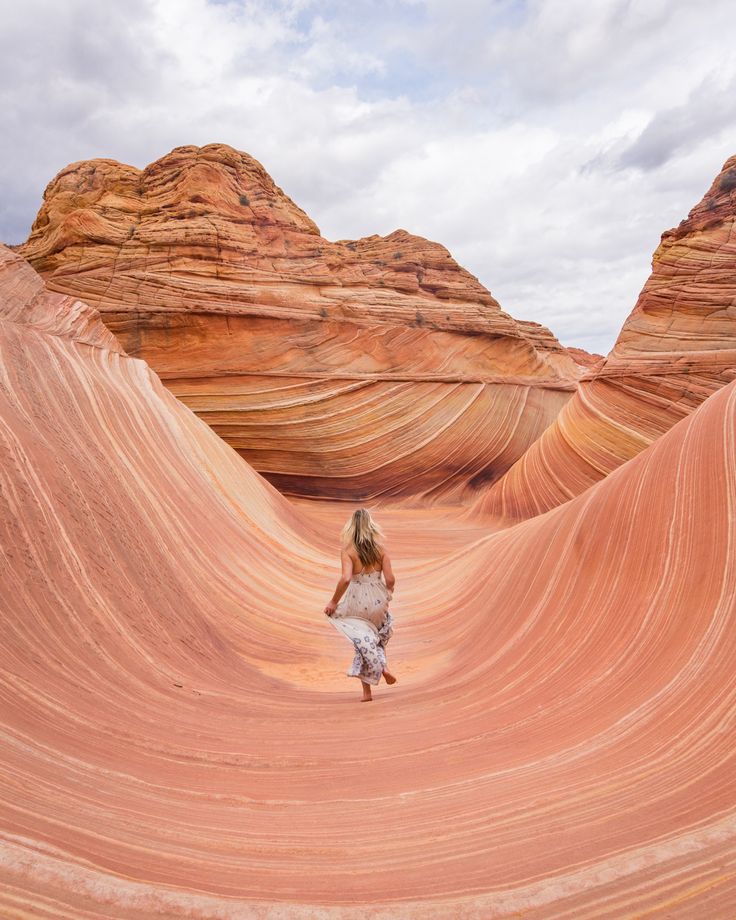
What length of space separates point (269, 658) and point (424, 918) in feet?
9.48

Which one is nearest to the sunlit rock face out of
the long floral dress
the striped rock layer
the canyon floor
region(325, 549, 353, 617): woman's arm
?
the canyon floor

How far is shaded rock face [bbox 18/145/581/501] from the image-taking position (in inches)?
480

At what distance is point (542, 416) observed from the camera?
50.4 feet

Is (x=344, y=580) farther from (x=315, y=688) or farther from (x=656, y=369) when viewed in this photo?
(x=656, y=369)

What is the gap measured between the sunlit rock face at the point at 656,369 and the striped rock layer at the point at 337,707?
5811mm

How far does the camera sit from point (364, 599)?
11.1 ft

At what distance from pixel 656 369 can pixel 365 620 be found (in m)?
8.65

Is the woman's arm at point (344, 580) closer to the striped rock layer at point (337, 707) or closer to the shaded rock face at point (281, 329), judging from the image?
the striped rock layer at point (337, 707)

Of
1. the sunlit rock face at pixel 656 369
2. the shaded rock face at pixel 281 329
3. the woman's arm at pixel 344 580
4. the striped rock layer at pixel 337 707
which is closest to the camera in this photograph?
the striped rock layer at pixel 337 707

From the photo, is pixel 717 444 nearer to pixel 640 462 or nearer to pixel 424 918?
pixel 640 462

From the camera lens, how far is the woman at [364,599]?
3316 millimetres

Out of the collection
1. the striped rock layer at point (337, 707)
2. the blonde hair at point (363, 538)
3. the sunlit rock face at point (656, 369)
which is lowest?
the striped rock layer at point (337, 707)

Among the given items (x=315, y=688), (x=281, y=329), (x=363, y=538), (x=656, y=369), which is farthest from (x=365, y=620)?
(x=281, y=329)

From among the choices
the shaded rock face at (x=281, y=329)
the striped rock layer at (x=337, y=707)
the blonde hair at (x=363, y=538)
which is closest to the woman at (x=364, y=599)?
the blonde hair at (x=363, y=538)
